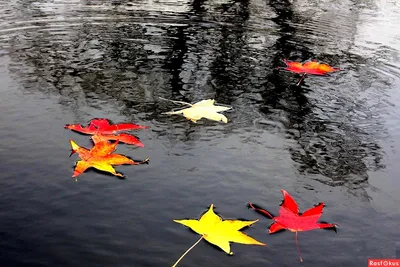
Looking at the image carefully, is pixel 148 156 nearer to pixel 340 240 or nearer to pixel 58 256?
pixel 58 256

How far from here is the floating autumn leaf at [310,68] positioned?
189 inches

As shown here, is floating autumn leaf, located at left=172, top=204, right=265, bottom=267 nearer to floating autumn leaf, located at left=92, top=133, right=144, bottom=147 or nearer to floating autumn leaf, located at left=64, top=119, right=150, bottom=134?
floating autumn leaf, located at left=92, top=133, right=144, bottom=147

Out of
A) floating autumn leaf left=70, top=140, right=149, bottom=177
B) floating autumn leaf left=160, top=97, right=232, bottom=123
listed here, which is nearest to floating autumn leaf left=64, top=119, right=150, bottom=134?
floating autumn leaf left=70, top=140, right=149, bottom=177

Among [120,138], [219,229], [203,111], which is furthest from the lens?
[203,111]

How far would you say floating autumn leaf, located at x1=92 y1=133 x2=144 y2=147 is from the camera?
3199 millimetres

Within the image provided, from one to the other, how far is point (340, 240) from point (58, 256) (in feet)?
4.82

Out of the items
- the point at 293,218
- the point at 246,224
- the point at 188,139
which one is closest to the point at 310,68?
the point at 188,139

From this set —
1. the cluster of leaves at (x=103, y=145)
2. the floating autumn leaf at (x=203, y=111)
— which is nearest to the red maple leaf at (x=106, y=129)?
the cluster of leaves at (x=103, y=145)

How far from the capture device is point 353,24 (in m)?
7.11

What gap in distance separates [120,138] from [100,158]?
0.95 ft

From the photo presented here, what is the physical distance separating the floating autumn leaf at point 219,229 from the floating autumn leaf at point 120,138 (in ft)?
3.06

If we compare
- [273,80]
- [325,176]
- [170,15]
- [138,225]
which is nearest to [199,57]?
[273,80]

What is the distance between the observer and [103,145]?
3.07 meters

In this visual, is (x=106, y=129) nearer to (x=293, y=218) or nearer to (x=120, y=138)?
(x=120, y=138)
